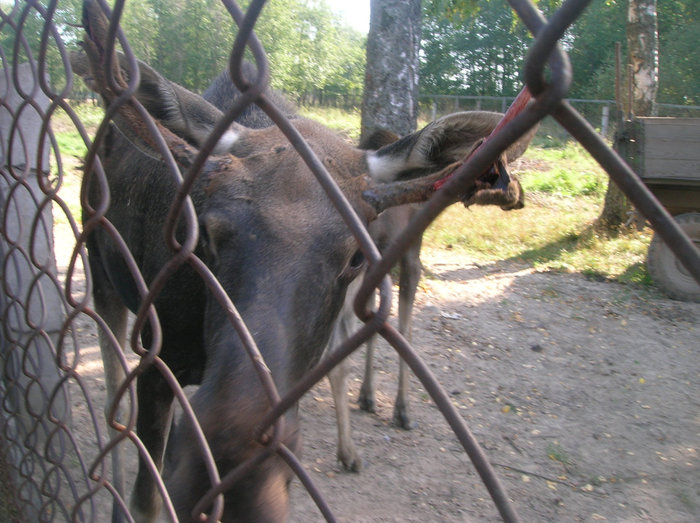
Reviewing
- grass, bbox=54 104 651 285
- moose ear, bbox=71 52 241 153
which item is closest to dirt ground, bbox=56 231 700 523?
grass, bbox=54 104 651 285

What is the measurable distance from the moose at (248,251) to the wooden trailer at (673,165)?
5.68 m

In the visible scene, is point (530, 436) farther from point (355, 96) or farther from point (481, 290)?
point (355, 96)

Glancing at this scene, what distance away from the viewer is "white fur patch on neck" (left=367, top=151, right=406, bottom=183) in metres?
2.27

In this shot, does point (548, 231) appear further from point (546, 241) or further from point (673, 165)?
point (673, 165)

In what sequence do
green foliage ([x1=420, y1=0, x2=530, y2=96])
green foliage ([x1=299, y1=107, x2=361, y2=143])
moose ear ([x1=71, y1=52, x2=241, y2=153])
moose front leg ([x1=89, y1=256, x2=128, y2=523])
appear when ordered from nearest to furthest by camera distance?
moose ear ([x1=71, y1=52, x2=241, y2=153]) < moose front leg ([x1=89, y1=256, x2=128, y2=523]) < green foliage ([x1=299, y1=107, x2=361, y2=143]) < green foliage ([x1=420, y1=0, x2=530, y2=96])

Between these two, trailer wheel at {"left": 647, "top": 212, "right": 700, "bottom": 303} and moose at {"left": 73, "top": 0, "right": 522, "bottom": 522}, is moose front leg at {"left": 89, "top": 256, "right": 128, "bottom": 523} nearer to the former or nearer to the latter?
moose at {"left": 73, "top": 0, "right": 522, "bottom": 522}

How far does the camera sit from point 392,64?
6891 mm

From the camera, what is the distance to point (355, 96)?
1291 inches

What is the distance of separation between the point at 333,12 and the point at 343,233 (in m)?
37.7

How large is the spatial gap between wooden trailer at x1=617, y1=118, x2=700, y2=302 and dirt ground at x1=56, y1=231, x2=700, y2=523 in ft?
3.32

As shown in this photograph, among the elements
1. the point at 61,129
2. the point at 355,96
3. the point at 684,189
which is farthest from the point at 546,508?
the point at 355,96

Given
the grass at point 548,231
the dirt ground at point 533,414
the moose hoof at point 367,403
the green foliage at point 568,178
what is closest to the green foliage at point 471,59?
the green foliage at point 568,178

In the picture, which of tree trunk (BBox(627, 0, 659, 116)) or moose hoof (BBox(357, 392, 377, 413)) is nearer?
moose hoof (BBox(357, 392, 377, 413))

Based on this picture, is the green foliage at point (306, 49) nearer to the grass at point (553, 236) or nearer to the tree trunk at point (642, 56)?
the grass at point (553, 236)
